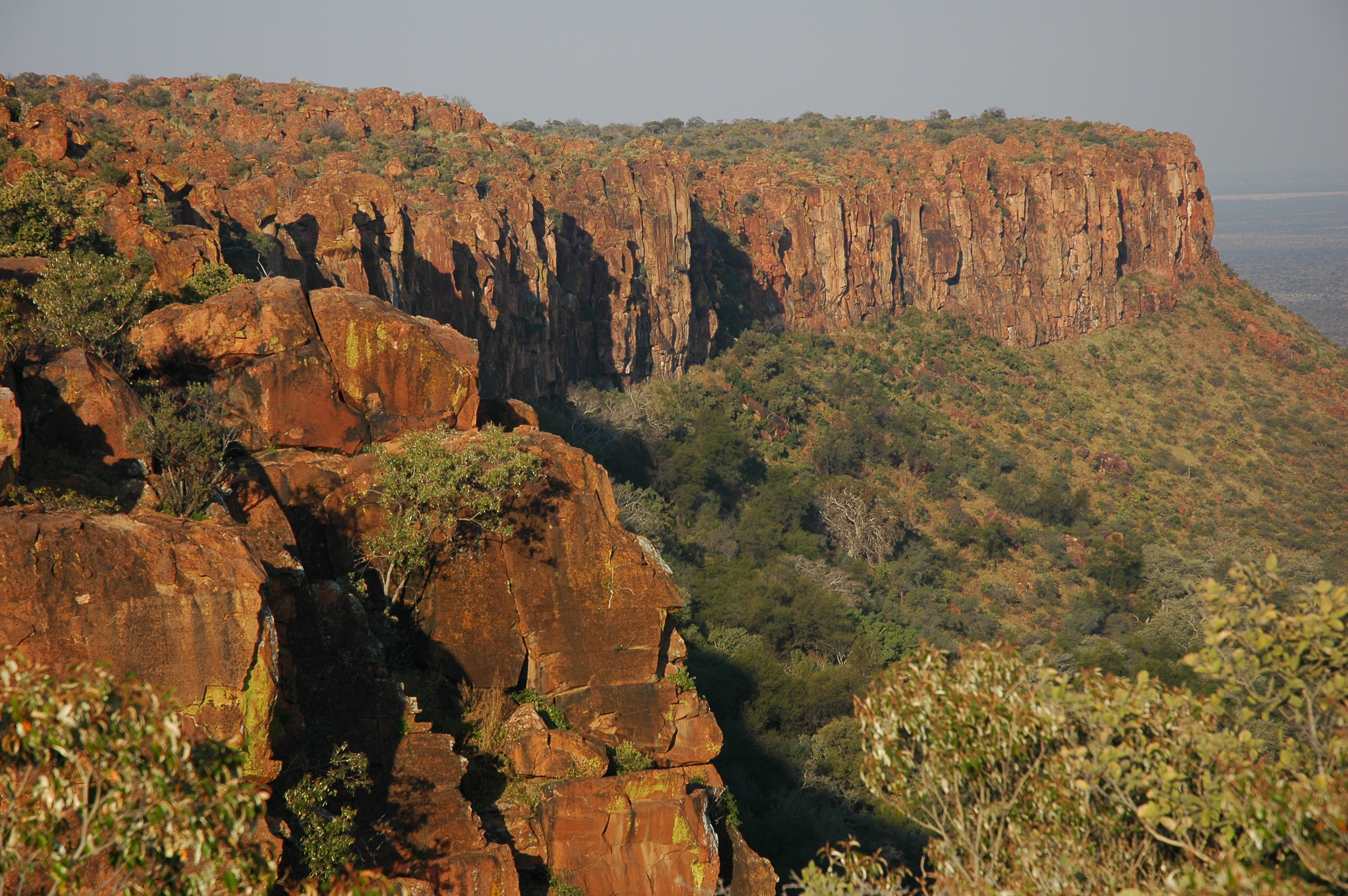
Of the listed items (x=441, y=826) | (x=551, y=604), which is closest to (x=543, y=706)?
(x=551, y=604)

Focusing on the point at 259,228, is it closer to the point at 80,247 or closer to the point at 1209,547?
the point at 80,247

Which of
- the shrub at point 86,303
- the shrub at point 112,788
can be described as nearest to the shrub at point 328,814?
the shrub at point 112,788

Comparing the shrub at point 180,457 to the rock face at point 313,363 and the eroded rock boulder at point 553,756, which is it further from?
the eroded rock boulder at point 553,756

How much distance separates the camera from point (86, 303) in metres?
14.8

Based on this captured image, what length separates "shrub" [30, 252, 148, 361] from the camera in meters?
14.3

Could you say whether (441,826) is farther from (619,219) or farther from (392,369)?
(619,219)

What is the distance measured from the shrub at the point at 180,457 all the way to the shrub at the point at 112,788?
6998 millimetres

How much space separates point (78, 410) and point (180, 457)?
144 centimetres

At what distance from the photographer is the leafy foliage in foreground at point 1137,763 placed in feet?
18.6

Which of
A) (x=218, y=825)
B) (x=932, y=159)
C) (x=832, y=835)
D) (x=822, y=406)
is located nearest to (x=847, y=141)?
(x=932, y=159)

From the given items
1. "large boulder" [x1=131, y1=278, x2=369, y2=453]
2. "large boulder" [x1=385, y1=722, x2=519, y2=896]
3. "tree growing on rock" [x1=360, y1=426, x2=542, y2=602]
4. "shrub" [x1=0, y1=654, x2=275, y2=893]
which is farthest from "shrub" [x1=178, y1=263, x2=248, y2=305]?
"shrub" [x1=0, y1=654, x2=275, y2=893]

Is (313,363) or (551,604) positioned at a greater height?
(313,363)

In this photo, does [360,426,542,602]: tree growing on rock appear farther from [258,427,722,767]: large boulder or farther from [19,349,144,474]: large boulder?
[19,349,144,474]: large boulder

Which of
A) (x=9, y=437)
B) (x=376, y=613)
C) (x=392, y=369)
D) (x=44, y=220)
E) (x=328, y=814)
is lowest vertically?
(x=328, y=814)
